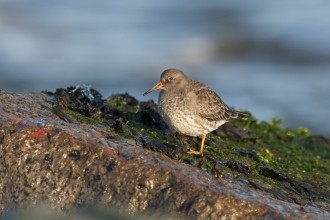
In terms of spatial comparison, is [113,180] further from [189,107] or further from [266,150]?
[266,150]

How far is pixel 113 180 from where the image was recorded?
482 cm

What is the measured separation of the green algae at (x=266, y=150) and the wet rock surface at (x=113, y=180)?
1.27 ft

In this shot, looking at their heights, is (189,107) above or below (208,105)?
below

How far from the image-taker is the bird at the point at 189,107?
6.70m

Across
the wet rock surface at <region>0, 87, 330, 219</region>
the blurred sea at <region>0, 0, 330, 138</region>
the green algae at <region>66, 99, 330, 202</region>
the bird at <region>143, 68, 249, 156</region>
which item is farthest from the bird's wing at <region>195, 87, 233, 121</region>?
the blurred sea at <region>0, 0, 330, 138</region>

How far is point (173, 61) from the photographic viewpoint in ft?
63.2

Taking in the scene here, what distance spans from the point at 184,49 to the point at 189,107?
13.5 m

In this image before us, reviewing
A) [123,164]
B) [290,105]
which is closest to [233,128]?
[123,164]

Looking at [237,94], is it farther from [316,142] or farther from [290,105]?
[316,142]

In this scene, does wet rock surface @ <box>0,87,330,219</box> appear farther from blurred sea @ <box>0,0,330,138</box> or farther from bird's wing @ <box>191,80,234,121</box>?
blurred sea @ <box>0,0,330,138</box>

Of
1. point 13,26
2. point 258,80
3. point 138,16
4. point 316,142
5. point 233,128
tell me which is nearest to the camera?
point 233,128

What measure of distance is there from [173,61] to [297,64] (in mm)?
4635

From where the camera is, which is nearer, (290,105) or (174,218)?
(174,218)

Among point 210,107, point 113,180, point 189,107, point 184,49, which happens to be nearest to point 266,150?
point 210,107
